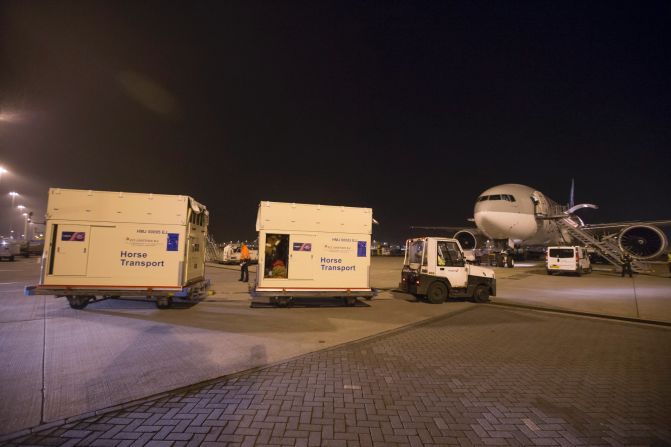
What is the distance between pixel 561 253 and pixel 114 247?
25.7 m

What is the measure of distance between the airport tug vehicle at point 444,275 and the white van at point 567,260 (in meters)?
13.9

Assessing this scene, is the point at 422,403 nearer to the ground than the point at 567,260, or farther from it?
nearer to the ground

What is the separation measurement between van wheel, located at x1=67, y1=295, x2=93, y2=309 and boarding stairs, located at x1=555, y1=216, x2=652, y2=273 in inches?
1200

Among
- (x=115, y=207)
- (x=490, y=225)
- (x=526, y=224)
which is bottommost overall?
(x=115, y=207)

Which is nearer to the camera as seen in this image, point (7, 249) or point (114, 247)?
point (114, 247)

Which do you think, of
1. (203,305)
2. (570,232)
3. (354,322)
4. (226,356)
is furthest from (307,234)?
(570,232)

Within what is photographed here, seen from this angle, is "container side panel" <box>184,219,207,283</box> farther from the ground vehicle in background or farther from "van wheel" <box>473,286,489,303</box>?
the ground vehicle in background

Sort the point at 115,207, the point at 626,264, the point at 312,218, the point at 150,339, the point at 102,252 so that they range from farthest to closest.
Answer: the point at 626,264 → the point at 312,218 → the point at 115,207 → the point at 102,252 → the point at 150,339

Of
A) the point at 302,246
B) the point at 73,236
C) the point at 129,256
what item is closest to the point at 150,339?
the point at 129,256

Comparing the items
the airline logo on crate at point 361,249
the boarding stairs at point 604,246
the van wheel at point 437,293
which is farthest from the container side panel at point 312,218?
the boarding stairs at point 604,246

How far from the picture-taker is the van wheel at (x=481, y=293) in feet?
40.9

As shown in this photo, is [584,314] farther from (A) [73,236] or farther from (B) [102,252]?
(A) [73,236]

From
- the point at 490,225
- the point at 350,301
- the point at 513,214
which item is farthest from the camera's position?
the point at 490,225

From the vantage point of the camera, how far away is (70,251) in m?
9.30
